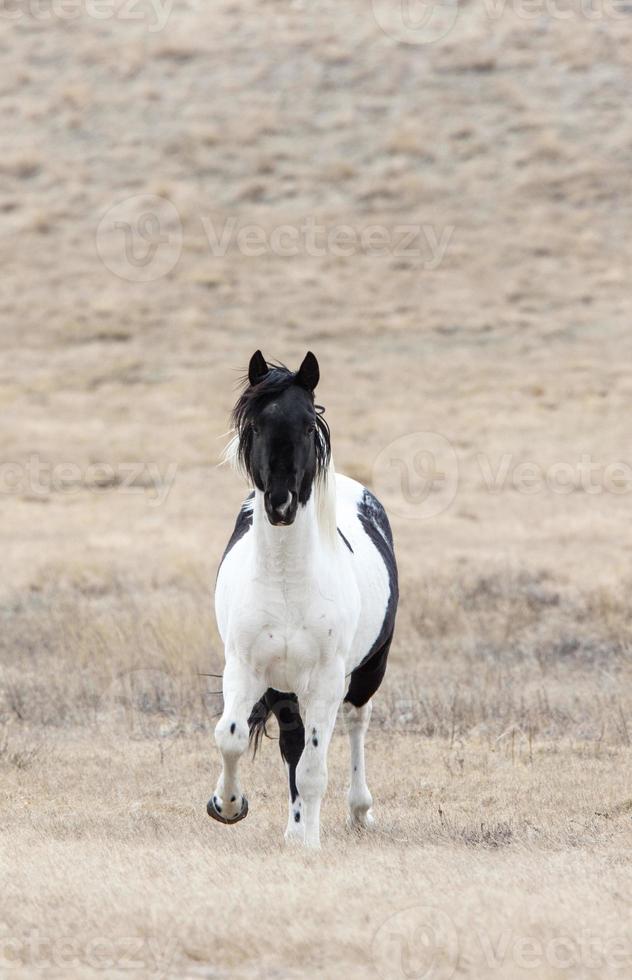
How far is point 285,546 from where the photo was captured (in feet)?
20.3

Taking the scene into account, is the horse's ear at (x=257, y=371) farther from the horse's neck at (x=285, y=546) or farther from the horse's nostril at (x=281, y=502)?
the horse's nostril at (x=281, y=502)

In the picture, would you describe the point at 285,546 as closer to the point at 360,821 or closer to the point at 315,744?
the point at 315,744

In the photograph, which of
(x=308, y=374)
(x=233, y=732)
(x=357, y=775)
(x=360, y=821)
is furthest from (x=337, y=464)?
(x=233, y=732)

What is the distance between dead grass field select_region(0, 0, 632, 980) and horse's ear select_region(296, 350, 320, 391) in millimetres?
2132

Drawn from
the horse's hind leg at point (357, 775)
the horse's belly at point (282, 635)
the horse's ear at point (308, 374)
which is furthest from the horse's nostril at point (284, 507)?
the horse's hind leg at point (357, 775)

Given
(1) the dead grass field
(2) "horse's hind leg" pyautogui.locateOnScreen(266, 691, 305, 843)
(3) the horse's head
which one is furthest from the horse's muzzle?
(1) the dead grass field

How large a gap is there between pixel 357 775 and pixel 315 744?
1.13 m

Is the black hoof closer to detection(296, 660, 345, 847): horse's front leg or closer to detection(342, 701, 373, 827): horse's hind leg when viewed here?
detection(296, 660, 345, 847): horse's front leg

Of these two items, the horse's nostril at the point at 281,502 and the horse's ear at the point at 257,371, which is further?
the horse's ear at the point at 257,371

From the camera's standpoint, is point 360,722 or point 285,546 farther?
point 360,722

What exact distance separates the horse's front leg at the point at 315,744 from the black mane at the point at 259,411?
97 cm

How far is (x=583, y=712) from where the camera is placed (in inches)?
377

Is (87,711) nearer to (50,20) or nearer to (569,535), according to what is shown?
(569,535)

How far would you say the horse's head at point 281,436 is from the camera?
5883 millimetres
